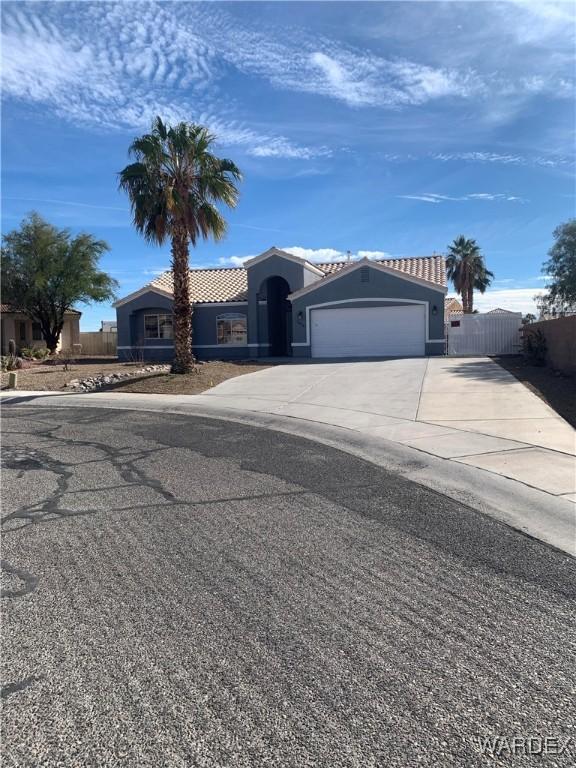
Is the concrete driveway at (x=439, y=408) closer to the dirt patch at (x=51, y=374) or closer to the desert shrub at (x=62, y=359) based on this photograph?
the dirt patch at (x=51, y=374)

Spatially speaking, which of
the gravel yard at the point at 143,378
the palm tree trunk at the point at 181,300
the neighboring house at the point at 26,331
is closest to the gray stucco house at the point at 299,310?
the gravel yard at the point at 143,378

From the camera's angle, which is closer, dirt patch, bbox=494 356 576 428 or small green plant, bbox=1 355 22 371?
dirt patch, bbox=494 356 576 428

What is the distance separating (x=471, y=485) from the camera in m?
7.00

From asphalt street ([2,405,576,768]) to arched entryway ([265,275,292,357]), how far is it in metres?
25.2

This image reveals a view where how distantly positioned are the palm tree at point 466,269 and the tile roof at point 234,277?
21.4m

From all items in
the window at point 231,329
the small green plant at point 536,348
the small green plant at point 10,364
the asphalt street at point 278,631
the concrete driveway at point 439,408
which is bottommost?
the asphalt street at point 278,631

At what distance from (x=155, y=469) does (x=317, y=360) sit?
63.3 ft

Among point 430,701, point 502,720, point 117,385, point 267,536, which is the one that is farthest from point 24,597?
point 117,385

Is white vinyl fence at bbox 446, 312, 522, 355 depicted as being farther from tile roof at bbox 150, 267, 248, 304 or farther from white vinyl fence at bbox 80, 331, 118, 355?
white vinyl fence at bbox 80, 331, 118, 355

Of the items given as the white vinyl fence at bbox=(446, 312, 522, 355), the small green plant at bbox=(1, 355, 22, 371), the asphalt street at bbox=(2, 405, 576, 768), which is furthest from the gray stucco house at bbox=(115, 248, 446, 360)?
the asphalt street at bbox=(2, 405, 576, 768)

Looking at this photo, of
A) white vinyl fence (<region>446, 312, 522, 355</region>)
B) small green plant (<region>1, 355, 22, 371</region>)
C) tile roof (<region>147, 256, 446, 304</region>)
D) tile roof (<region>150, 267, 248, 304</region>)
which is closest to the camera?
small green plant (<region>1, 355, 22, 371</region>)

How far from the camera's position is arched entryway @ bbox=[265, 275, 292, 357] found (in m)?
31.5

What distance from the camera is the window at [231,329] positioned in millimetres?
31672

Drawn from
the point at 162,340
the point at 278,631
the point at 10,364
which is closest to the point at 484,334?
the point at 162,340
